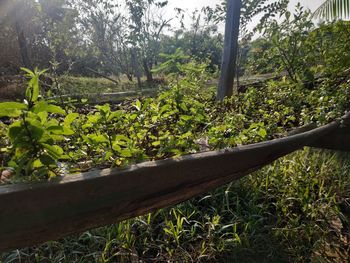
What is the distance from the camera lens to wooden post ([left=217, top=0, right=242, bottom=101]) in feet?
10.9

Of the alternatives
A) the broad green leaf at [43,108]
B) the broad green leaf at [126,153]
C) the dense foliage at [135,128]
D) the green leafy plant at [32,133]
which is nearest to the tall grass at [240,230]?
the dense foliage at [135,128]

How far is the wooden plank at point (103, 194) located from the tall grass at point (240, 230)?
53 cm

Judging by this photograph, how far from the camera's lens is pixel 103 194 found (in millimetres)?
902

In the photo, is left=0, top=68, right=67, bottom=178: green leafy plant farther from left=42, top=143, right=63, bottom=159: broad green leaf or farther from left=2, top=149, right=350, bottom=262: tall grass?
left=2, top=149, right=350, bottom=262: tall grass

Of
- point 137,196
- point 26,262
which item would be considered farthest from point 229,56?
point 26,262

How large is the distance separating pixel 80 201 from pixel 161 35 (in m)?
11.3

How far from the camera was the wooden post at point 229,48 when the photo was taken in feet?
10.9

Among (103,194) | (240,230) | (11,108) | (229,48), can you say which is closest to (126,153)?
(103,194)

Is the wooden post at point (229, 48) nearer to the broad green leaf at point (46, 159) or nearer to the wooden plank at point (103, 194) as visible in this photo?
the wooden plank at point (103, 194)

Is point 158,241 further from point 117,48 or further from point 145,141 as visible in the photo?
point 117,48

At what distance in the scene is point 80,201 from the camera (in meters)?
0.86

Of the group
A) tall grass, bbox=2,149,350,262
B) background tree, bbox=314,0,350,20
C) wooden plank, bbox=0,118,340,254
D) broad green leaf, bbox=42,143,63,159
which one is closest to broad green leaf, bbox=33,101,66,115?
broad green leaf, bbox=42,143,63,159

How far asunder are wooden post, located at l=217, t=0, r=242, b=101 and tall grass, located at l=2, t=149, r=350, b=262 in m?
1.59

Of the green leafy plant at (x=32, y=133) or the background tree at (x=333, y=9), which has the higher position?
the background tree at (x=333, y=9)
